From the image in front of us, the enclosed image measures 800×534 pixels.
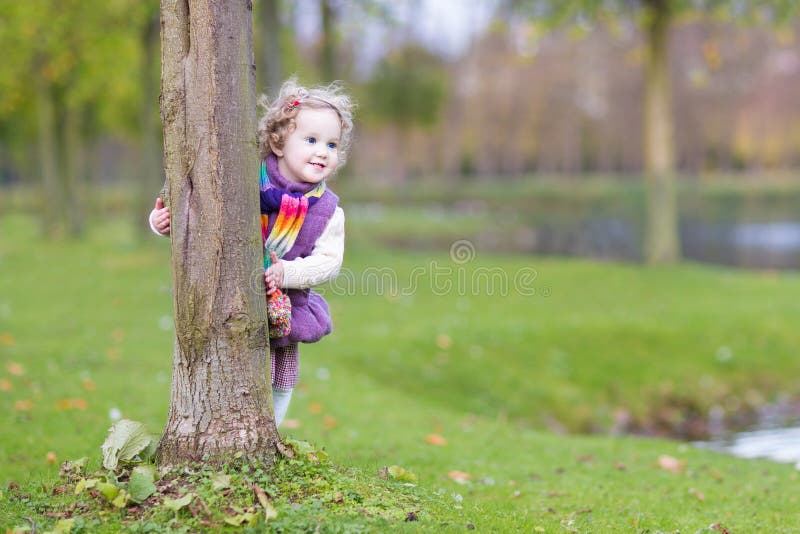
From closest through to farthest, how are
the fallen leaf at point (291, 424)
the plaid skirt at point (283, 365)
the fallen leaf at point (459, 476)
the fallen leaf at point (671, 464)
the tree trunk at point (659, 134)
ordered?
the plaid skirt at point (283, 365) → the fallen leaf at point (459, 476) → the fallen leaf at point (671, 464) → the fallen leaf at point (291, 424) → the tree trunk at point (659, 134)

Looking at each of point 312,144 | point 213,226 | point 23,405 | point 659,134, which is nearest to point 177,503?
point 213,226

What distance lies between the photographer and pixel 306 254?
4.53 m

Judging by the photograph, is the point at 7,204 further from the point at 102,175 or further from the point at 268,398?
the point at 268,398

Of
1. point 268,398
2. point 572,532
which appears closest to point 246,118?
point 268,398

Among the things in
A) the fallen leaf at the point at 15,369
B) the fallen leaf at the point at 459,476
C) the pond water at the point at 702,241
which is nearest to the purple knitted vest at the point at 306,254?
the fallen leaf at the point at 459,476

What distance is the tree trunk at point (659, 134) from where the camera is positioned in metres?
17.6

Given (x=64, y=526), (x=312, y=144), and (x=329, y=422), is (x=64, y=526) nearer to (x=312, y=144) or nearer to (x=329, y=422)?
(x=312, y=144)

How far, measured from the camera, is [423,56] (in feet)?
174

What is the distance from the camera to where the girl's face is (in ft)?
14.7

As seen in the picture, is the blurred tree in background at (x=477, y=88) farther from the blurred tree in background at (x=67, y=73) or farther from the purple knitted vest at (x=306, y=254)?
the purple knitted vest at (x=306, y=254)

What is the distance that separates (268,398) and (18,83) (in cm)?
2718

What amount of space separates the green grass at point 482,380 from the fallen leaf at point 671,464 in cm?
9

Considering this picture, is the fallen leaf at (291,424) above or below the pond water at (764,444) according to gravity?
above

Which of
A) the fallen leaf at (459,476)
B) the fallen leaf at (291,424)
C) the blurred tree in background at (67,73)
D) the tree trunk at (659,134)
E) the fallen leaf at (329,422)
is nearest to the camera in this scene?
the fallen leaf at (459,476)
